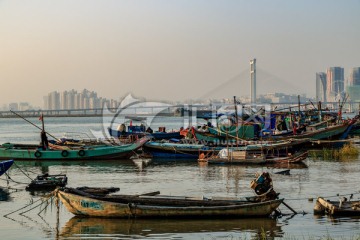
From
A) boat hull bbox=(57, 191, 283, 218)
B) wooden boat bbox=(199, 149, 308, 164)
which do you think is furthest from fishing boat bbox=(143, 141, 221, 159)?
boat hull bbox=(57, 191, 283, 218)

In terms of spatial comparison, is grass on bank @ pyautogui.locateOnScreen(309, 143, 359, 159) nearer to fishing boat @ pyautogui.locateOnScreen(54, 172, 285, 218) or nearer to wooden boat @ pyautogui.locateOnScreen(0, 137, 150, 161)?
wooden boat @ pyautogui.locateOnScreen(0, 137, 150, 161)

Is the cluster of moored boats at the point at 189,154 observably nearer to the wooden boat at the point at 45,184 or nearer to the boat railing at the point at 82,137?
the wooden boat at the point at 45,184

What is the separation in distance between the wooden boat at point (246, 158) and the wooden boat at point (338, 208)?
45.9ft

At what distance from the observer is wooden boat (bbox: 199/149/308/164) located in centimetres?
3287

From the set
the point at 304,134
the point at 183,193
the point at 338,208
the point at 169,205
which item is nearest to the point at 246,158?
the point at 183,193

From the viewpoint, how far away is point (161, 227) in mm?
17547

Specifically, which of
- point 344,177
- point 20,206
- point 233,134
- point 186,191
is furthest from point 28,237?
point 233,134

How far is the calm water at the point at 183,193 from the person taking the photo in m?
17.0

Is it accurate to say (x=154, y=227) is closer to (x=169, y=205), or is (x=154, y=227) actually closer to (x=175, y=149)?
(x=169, y=205)

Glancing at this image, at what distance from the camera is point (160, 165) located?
114 ft

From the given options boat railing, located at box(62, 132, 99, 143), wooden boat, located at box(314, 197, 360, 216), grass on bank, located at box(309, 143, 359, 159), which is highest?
boat railing, located at box(62, 132, 99, 143)

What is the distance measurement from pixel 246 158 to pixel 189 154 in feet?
17.5

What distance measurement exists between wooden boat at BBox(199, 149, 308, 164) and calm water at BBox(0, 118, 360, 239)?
0.65 metres

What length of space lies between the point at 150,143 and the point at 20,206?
18.6m
